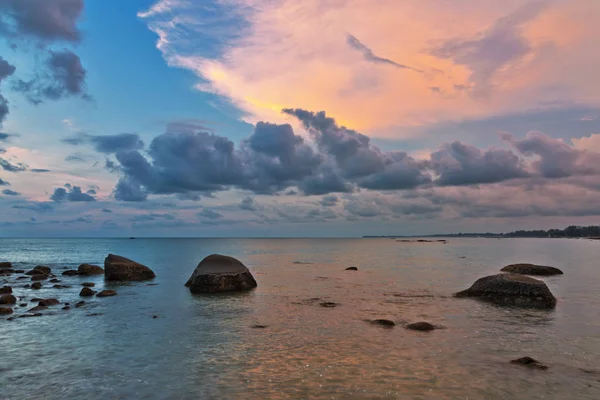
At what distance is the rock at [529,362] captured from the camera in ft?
37.5

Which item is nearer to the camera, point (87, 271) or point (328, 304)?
point (328, 304)

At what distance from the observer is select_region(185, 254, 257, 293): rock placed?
89.9 feet

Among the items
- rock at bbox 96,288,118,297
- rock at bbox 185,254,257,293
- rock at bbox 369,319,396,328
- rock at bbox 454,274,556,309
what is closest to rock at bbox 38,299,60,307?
rock at bbox 96,288,118,297

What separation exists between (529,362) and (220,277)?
68.1 ft

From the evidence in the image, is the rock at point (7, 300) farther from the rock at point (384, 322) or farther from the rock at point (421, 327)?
the rock at point (421, 327)

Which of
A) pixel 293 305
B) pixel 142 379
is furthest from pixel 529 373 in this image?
pixel 293 305

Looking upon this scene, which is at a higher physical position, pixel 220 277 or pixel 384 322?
pixel 220 277

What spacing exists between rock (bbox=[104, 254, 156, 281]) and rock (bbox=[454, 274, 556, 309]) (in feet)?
95.5

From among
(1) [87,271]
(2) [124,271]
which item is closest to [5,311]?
(2) [124,271]

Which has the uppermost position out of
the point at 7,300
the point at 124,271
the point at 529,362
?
the point at 529,362

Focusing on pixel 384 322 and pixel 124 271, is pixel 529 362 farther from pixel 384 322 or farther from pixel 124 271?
pixel 124 271

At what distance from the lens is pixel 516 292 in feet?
72.4

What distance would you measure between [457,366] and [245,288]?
19.4 metres

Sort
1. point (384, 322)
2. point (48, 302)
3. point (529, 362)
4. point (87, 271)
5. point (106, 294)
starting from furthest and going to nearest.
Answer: point (87, 271)
point (106, 294)
point (48, 302)
point (384, 322)
point (529, 362)
